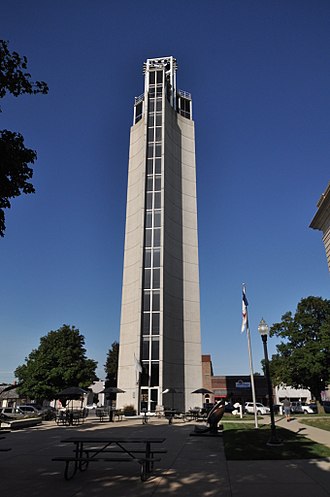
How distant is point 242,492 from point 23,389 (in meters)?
42.6

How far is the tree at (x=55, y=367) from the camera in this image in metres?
44.0

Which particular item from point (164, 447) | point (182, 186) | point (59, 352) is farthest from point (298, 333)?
point (164, 447)

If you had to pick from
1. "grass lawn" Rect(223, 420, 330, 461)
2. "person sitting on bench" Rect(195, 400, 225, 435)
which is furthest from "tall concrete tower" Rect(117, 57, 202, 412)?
"grass lawn" Rect(223, 420, 330, 461)

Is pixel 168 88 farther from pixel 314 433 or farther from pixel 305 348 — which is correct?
pixel 314 433

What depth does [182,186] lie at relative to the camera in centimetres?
5231

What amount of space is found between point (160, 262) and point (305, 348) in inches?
761

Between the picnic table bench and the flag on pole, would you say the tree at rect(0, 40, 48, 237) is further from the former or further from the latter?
the flag on pole

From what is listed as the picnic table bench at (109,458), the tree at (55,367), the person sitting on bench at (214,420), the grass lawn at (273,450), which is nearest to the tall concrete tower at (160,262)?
the tree at (55,367)

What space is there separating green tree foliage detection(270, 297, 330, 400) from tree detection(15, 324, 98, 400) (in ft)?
76.3

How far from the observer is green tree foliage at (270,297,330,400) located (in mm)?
42656

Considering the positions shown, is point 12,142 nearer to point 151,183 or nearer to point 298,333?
point 151,183

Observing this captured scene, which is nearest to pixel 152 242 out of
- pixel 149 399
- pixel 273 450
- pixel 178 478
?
pixel 149 399

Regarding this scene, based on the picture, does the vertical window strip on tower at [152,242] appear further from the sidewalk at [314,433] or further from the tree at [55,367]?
the sidewalk at [314,433]

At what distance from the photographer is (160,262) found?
45.3m
